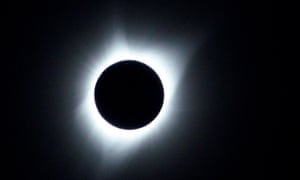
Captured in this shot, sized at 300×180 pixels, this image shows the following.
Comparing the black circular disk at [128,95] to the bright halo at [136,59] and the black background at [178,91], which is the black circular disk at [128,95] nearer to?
the bright halo at [136,59]

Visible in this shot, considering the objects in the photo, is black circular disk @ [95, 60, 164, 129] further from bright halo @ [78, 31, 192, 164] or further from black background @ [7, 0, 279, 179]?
black background @ [7, 0, 279, 179]

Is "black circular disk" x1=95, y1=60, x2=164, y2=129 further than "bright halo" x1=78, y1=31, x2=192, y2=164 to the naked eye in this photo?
No

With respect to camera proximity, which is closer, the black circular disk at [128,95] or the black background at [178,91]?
the black circular disk at [128,95]

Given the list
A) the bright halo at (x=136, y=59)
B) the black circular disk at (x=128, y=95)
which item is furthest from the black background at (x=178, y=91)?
the black circular disk at (x=128, y=95)

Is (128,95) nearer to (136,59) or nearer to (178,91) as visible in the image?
(136,59)

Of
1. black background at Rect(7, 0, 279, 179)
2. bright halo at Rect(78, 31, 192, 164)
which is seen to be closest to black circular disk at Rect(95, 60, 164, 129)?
bright halo at Rect(78, 31, 192, 164)

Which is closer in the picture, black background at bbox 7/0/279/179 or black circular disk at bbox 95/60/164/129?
black circular disk at bbox 95/60/164/129
